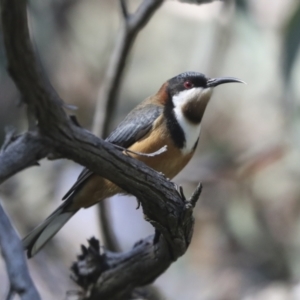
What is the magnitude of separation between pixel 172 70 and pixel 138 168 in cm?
426

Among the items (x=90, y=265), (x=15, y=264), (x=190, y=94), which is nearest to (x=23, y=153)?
(x=15, y=264)

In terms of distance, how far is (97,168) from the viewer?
2.37m

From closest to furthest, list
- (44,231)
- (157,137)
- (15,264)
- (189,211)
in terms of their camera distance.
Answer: (15,264), (189,211), (157,137), (44,231)

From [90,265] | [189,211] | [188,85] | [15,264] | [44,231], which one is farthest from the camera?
[188,85]

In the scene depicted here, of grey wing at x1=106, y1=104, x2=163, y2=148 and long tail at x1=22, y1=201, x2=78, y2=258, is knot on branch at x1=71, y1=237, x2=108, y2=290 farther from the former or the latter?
grey wing at x1=106, y1=104, x2=163, y2=148

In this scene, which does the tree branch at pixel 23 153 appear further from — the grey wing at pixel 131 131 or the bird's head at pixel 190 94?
the bird's head at pixel 190 94

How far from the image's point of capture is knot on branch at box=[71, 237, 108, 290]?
318 centimetres

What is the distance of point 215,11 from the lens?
593 centimetres

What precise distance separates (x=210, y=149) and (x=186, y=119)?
2.64 metres

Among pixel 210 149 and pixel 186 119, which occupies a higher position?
pixel 186 119

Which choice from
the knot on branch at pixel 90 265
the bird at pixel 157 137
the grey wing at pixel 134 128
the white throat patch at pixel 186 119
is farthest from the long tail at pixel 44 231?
the white throat patch at pixel 186 119

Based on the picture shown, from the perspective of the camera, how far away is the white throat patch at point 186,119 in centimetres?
339

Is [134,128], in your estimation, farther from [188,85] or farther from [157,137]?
[188,85]

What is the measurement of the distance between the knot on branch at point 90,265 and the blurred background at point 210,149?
1609mm
